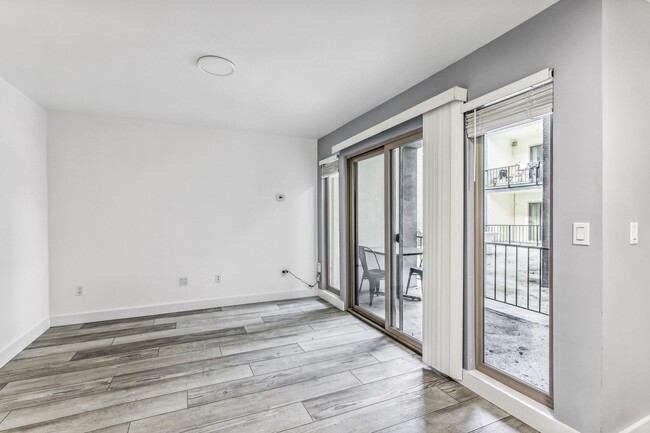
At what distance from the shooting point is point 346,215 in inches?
161

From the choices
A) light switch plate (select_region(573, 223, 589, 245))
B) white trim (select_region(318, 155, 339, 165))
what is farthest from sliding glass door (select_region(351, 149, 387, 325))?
light switch plate (select_region(573, 223, 589, 245))

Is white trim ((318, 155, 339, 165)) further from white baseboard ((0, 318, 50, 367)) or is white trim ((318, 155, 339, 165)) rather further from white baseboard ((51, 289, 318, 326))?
white baseboard ((0, 318, 50, 367))

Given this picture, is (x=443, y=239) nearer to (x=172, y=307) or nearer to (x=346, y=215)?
(x=346, y=215)

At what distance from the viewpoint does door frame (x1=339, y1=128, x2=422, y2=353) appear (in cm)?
306

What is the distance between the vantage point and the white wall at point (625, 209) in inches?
62.1

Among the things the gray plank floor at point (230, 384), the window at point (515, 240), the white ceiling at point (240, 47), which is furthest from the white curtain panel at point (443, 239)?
the white ceiling at point (240, 47)

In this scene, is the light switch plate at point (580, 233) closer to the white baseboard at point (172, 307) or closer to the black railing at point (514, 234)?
the black railing at point (514, 234)

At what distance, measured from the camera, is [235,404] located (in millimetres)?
2105

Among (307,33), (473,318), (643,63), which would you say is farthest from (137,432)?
(643,63)

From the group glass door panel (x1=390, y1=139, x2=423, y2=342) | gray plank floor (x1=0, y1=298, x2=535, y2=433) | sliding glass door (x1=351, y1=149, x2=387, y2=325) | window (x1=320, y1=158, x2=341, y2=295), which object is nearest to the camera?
gray plank floor (x1=0, y1=298, x2=535, y2=433)

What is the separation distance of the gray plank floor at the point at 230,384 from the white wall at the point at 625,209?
0.59 meters

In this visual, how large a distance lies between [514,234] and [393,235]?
4.13 ft

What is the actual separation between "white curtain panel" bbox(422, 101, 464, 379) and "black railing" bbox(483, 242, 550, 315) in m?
0.21

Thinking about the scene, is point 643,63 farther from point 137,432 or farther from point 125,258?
point 125,258
